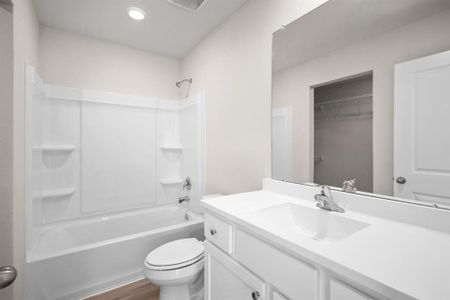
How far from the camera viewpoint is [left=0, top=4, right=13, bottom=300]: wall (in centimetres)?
103

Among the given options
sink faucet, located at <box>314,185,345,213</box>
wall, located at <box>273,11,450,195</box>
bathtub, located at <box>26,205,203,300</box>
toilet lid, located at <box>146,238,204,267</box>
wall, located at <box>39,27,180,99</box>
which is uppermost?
wall, located at <box>39,27,180,99</box>

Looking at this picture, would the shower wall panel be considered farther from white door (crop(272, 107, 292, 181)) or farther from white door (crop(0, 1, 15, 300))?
white door (crop(272, 107, 292, 181))

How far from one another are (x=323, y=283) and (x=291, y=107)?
1064 millimetres

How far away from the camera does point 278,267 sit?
751 millimetres

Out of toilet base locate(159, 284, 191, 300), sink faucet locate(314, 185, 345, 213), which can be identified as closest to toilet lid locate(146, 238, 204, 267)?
toilet base locate(159, 284, 191, 300)

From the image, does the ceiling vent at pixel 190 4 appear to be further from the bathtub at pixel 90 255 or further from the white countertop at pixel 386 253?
the bathtub at pixel 90 255

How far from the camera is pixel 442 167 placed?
805mm

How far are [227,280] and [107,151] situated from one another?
2041 millimetres

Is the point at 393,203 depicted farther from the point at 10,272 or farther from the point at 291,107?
the point at 10,272

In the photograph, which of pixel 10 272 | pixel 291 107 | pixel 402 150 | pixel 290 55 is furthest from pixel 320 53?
pixel 10 272

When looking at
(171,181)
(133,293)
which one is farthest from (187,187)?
(133,293)

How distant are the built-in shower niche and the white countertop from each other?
5.64ft

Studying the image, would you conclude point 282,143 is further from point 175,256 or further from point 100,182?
point 100,182

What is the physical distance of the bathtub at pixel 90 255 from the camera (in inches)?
59.3
